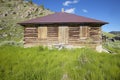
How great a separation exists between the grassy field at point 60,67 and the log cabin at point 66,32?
7.97 m

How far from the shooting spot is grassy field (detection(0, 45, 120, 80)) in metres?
6.46

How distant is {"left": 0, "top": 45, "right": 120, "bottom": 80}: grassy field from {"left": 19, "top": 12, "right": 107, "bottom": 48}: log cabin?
7.97 meters

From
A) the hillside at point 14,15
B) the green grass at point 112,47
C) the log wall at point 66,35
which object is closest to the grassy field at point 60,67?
the log wall at point 66,35

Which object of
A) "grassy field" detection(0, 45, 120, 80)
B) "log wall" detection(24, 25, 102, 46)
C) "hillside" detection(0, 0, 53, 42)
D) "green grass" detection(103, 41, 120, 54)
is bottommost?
"green grass" detection(103, 41, 120, 54)

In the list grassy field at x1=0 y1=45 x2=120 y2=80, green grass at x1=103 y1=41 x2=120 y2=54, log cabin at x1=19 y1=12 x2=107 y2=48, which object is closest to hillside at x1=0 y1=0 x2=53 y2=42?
log cabin at x1=19 y1=12 x2=107 y2=48

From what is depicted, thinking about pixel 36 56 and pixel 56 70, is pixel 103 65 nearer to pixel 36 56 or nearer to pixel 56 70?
pixel 56 70

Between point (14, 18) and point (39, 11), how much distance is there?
969 cm

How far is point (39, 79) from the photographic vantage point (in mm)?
6523

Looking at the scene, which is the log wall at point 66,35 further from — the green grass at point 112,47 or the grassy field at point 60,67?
the grassy field at point 60,67

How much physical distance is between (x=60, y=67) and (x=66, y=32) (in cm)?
930

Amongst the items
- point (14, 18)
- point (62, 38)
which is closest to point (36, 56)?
point (62, 38)

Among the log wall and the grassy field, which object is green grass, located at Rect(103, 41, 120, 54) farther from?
the grassy field

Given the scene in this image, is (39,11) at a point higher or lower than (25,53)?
higher

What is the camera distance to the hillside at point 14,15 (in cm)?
3422
